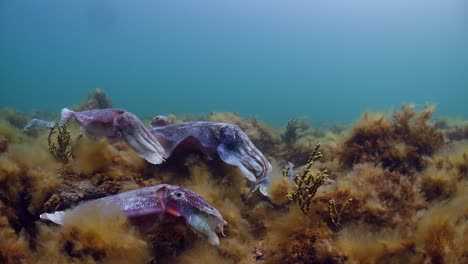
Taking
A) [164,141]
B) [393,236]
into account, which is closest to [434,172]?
[393,236]

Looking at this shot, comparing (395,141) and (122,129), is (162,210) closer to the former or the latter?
(122,129)

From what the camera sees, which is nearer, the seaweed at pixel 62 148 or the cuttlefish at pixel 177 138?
the cuttlefish at pixel 177 138

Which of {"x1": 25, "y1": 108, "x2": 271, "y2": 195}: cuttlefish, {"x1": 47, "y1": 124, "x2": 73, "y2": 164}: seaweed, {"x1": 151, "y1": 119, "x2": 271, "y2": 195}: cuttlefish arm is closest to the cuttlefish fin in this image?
{"x1": 25, "y1": 108, "x2": 271, "y2": 195}: cuttlefish

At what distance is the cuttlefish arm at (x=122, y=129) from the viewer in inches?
177

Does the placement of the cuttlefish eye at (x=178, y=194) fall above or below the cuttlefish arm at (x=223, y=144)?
below

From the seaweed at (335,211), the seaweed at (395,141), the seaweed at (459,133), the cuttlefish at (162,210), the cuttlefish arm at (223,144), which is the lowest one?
the cuttlefish at (162,210)

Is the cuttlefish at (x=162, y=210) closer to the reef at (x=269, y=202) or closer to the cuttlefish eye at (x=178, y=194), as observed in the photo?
the cuttlefish eye at (x=178, y=194)

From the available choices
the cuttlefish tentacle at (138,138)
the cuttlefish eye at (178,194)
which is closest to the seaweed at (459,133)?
the cuttlefish tentacle at (138,138)

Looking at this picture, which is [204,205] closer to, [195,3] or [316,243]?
[316,243]

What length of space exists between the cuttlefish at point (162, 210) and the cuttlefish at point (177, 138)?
0.95 m

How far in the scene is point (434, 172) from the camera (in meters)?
4.25

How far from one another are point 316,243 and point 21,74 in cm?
22390

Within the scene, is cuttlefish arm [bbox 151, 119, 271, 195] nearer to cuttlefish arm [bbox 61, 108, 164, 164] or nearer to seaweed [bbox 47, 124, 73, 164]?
cuttlefish arm [bbox 61, 108, 164, 164]

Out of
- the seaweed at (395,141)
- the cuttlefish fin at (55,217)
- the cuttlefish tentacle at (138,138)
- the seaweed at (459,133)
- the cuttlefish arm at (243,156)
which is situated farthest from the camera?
the seaweed at (459,133)
